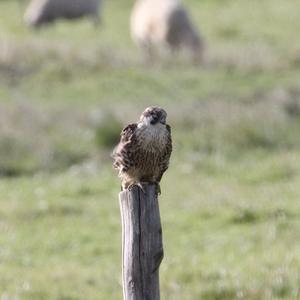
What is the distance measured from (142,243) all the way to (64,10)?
985 inches

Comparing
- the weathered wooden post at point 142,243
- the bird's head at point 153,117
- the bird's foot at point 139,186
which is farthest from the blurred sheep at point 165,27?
the weathered wooden post at point 142,243

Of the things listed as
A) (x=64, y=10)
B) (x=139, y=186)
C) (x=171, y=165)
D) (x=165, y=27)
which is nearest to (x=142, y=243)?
(x=139, y=186)

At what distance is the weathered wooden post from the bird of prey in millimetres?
622

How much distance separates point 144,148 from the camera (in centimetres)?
763

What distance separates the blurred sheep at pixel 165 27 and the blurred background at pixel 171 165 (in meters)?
0.45

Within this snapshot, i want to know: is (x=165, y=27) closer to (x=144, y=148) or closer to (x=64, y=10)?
(x=64, y=10)

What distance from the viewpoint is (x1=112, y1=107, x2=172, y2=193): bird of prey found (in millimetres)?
7617

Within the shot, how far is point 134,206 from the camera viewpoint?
22.6 feet

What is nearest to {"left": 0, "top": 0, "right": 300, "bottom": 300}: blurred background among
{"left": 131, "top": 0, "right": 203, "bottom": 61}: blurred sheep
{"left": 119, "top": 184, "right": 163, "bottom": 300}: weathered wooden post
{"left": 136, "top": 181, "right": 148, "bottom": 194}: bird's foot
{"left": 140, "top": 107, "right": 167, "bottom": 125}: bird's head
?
{"left": 131, "top": 0, "right": 203, "bottom": 61}: blurred sheep

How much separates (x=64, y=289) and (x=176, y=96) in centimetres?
1083

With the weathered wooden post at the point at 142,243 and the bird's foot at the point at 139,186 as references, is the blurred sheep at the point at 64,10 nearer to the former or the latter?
the bird's foot at the point at 139,186

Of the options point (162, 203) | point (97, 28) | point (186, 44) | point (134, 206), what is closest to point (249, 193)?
point (162, 203)

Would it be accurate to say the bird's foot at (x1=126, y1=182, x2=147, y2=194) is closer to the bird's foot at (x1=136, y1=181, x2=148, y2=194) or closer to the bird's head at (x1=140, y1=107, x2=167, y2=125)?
the bird's foot at (x1=136, y1=181, x2=148, y2=194)

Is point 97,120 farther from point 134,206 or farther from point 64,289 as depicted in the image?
point 134,206
